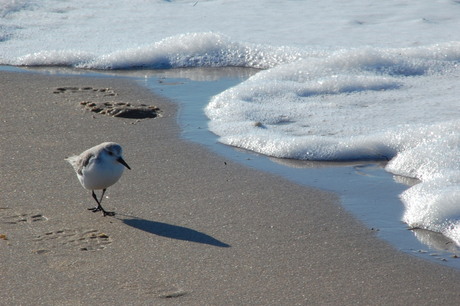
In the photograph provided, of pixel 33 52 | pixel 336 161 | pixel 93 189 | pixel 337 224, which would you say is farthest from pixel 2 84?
pixel 337 224

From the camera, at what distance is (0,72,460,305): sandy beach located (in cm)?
325

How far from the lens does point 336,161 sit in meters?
5.20

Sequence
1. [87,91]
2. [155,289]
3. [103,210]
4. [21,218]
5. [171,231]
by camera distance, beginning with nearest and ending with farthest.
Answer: [155,289], [171,231], [21,218], [103,210], [87,91]

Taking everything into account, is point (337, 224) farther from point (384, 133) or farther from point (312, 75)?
point (312, 75)

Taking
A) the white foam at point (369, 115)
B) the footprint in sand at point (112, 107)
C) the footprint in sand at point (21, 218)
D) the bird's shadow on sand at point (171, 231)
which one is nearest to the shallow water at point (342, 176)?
the white foam at point (369, 115)

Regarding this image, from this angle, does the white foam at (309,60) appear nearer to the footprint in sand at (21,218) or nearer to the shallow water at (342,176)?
the shallow water at (342,176)

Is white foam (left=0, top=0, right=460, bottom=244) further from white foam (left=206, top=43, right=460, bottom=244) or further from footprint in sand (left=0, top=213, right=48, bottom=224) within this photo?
footprint in sand (left=0, top=213, right=48, bottom=224)

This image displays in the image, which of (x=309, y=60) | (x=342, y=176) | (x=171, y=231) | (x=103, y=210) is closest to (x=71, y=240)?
(x=103, y=210)

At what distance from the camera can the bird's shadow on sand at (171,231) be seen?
3.85 m

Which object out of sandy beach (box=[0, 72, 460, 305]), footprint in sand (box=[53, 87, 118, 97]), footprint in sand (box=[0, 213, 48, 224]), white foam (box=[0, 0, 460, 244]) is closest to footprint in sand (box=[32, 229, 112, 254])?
sandy beach (box=[0, 72, 460, 305])

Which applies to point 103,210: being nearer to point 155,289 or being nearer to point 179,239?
point 179,239

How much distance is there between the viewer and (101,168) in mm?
4250

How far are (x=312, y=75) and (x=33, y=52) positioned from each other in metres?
3.43

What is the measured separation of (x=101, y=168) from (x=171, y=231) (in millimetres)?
634
